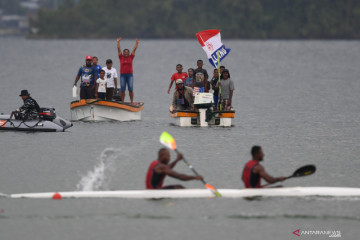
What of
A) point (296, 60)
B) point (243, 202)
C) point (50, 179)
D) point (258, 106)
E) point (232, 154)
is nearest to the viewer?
point (243, 202)

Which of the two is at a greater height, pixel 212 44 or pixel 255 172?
pixel 212 44

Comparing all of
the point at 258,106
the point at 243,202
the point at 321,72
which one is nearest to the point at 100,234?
the point at 243,202

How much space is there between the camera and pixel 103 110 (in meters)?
32.5

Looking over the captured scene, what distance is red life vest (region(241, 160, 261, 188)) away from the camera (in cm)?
1939

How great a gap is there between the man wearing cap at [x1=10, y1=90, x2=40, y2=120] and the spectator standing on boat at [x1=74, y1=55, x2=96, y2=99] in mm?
2470

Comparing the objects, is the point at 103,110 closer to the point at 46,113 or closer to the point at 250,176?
the point at 46,113

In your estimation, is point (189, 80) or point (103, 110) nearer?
point (189, 80)

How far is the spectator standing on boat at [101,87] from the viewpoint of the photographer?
102 ft

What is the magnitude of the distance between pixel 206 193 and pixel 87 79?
12.6m

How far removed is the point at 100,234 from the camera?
58.6 ft

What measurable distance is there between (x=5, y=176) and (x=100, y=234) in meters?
6.42

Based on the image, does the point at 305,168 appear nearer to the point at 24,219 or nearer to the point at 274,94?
the point at 24,219

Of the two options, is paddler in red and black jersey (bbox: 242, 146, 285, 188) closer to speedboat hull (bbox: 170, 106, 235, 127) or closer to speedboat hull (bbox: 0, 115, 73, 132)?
speedboat hull (bbox: 170, 106, 235, 127)

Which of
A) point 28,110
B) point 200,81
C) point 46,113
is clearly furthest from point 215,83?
point 28,110
